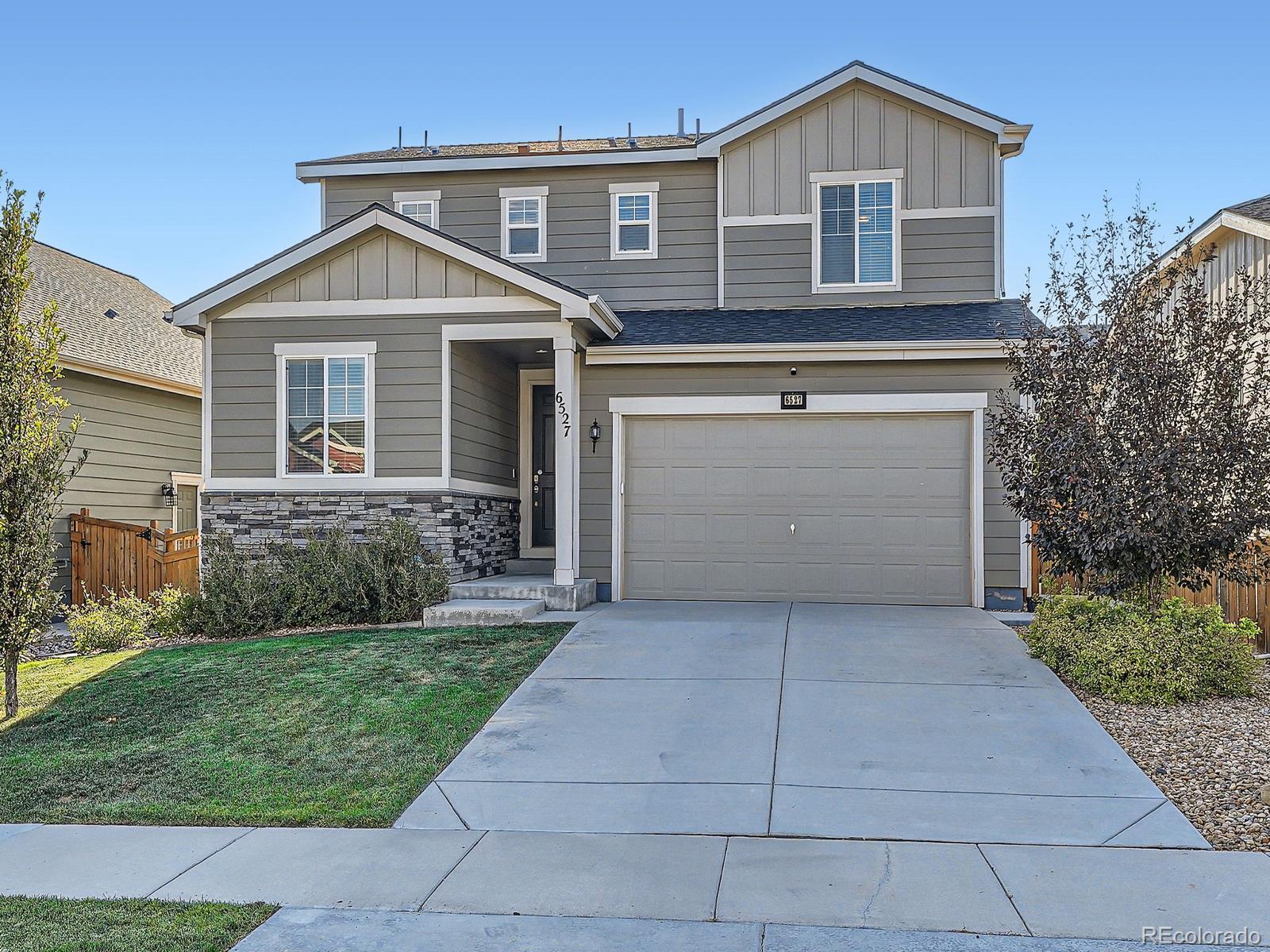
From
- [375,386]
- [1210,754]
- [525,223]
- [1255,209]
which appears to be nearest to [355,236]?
[375,386]

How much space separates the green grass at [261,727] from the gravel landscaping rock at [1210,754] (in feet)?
14.4

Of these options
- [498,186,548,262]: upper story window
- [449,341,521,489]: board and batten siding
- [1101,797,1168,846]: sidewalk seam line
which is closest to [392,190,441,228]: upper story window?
[498,186,548,262]: upper story window

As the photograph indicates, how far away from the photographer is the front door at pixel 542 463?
556 inches

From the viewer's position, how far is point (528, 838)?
546cm

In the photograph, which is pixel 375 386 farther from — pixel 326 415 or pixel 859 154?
pixel 859 154

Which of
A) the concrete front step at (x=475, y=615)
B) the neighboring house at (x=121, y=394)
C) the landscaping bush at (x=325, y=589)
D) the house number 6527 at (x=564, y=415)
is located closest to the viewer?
the concrete front step at (x=475, y=615)

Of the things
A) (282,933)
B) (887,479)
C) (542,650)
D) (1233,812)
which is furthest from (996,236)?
(282,933)

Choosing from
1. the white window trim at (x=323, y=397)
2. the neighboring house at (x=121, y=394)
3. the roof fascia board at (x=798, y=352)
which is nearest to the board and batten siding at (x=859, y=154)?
the roof fascia board at (x=798, y=352)

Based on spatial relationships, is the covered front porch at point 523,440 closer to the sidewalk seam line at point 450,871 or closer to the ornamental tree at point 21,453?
the ornamental tree at point 21,453

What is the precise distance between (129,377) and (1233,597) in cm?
1474

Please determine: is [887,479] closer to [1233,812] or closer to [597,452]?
[597,452]

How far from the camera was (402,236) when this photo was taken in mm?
11562

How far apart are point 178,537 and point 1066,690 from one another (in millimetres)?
11285

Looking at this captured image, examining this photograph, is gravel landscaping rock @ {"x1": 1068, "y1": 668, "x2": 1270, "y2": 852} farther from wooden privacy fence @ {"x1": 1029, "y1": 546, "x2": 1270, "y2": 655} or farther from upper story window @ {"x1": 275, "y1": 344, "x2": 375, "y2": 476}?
upper story window @ {"x1": 275, "y1": 344, "x2": 375, "y2": 476}
